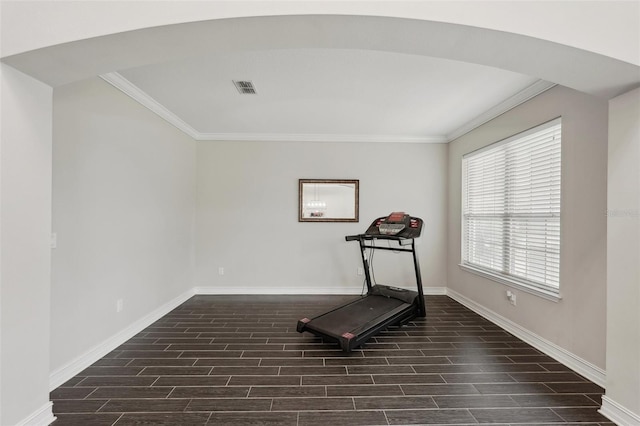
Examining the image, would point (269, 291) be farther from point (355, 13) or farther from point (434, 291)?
point (355, 13)

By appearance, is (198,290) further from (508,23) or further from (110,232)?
(508,23)

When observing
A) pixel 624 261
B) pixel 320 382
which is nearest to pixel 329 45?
pixel 624 261

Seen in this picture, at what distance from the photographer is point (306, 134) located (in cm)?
445

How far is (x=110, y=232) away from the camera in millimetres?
2654

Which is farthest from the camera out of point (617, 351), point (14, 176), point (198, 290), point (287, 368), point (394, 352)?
point (198, 290)

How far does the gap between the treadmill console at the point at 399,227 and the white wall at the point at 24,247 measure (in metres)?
3.18

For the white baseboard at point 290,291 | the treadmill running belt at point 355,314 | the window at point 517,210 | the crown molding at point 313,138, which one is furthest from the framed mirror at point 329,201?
the window at point 517,210

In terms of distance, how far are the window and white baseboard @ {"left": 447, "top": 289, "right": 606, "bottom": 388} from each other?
0.45 m

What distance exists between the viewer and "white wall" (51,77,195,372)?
2164 mm

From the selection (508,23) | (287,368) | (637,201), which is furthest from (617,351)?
(287,368)

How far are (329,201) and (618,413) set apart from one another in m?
3.59

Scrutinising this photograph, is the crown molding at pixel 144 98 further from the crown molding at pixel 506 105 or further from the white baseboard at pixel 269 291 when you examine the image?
the crown molding at pixel 506 105

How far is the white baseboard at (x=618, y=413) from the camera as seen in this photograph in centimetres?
166

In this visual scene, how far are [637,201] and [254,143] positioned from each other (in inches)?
168
